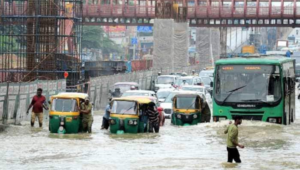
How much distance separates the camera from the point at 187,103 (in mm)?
35656

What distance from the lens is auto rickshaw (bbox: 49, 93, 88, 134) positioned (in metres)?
29.7

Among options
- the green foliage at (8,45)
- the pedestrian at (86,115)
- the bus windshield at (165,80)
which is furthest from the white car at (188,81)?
the pedestrian at (86,115)

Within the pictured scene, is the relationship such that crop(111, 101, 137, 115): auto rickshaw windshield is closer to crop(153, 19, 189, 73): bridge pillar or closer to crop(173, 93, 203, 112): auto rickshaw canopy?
crop(173, 93, 203, 112): auto rickshaw canopy

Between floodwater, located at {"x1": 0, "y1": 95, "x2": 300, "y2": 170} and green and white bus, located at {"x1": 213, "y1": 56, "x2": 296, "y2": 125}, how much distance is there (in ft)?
1.74

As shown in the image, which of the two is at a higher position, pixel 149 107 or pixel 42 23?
pixel 42 23

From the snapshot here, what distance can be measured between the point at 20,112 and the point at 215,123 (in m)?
8.62

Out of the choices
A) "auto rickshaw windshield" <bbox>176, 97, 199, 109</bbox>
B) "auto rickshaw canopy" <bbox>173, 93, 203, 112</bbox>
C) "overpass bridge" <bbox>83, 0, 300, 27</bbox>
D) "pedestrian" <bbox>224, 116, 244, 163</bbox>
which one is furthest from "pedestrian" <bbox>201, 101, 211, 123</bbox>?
"overpass bridge" <bbox>83, 0, 300, 27</bbox>

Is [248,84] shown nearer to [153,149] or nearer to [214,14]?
[153,149]

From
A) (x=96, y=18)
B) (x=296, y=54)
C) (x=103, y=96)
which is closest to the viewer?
(x=103, y=96)

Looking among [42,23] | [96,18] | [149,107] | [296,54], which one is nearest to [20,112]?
[149,107]

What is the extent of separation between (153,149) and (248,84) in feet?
23.7

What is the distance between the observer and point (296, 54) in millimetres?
108625

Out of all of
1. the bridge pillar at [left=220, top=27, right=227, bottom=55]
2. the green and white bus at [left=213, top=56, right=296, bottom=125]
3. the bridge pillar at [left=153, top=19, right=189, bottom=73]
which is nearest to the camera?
the green and white bus at [left=213, top=56, right=296, bottom=125]

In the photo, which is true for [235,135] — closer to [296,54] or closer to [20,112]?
[20,112]
